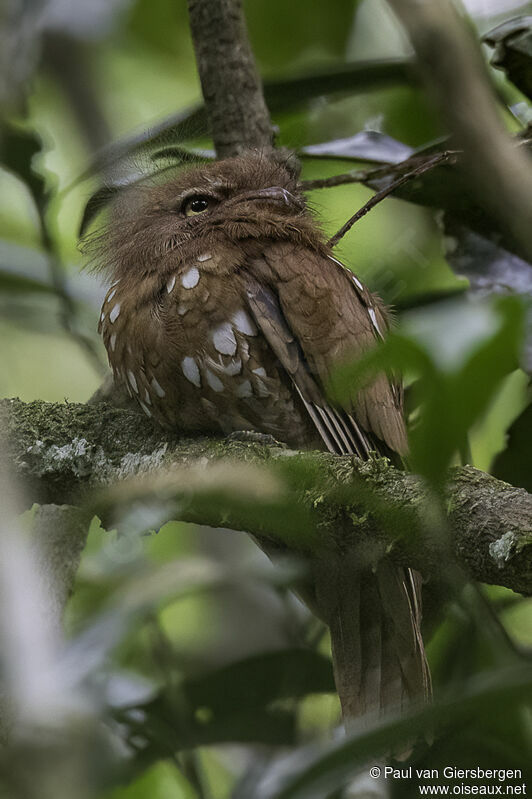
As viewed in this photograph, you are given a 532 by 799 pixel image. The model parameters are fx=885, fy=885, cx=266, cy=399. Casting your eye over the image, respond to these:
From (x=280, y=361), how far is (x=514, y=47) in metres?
1.15

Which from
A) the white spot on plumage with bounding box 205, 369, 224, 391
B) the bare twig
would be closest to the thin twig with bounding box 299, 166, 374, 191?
the white spot on plumage with bounding box 205, 369, 224, 391

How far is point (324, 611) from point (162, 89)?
112 inches

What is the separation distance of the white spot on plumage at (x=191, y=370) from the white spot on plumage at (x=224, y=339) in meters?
0.08

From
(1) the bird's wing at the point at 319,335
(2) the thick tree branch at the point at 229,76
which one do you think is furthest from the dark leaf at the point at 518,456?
(2) the thick tree branch at the point at 229,76

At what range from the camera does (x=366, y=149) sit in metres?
3.04

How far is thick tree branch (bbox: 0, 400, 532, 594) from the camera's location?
1644 millimetres

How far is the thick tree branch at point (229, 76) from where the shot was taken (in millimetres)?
3152

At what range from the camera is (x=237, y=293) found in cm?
254

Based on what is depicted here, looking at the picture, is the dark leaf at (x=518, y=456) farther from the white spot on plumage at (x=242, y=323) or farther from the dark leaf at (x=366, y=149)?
the dark leaf at (x=366, y=149)

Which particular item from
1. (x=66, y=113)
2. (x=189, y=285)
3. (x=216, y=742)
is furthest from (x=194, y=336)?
(x=66, y=113)

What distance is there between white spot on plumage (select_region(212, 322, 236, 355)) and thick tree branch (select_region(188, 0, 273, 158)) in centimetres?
94

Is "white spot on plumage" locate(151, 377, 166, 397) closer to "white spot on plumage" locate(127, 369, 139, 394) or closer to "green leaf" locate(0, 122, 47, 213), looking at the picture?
"white spot on plumage" locate(127, 369, 139, 394)

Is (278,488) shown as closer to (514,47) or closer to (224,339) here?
(224,339)

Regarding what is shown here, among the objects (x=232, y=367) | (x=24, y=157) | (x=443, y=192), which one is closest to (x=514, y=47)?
(x=443, y=192)
